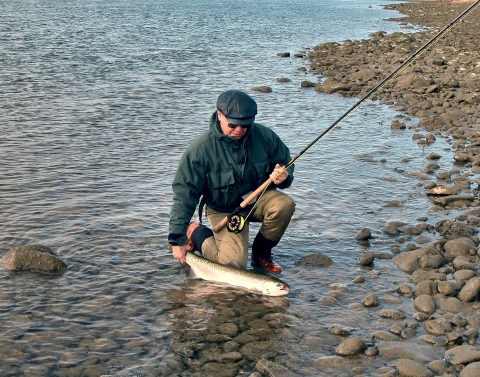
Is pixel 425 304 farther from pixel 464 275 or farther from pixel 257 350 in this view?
pixel 257 350

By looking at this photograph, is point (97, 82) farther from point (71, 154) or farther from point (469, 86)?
point (469, 86)

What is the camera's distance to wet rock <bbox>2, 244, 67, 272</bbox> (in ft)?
20.8

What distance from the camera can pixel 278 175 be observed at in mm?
5816

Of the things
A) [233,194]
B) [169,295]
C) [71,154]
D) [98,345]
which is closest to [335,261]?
[233,194]

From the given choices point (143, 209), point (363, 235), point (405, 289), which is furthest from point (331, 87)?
point (405, 289)

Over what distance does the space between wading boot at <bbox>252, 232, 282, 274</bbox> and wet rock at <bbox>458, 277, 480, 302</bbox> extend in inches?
69.8

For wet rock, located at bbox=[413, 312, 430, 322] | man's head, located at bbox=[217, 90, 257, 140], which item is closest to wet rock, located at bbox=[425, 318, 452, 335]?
wet rock, located at bbox=[413, 312, 430, 322]

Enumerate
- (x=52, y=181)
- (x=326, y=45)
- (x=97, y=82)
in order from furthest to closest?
(x=326, y=45) < (x=97, y=82) < (x=52, y=181)

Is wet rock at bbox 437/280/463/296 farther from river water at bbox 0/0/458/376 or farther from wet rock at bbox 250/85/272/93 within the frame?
wet rock at bbox 250/85/272/93

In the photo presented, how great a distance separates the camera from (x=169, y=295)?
5.96 metres

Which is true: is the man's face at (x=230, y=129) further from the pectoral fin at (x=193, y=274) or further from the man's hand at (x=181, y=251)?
the pectoral fin at (x=193, y=274)

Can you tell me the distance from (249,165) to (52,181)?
4.43 meters

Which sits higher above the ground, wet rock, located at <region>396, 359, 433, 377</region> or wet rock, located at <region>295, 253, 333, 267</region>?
wet rock, located at <region>396, 359, 433, 377</region>

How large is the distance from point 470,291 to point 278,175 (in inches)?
76.6
